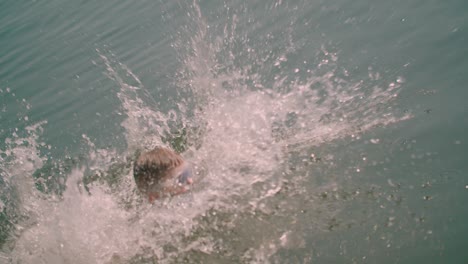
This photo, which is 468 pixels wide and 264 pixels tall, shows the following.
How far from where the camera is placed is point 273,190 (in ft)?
17.3

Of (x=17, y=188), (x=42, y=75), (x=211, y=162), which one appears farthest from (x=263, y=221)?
(x=42, y=75)

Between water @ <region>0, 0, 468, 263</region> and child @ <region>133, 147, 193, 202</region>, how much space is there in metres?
0.16

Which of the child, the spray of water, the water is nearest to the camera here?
the water

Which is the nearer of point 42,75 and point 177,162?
point 177,162

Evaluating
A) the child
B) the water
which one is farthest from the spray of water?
the child

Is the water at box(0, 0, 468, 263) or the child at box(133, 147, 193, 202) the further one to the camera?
the child at box(133, 147, 193, 202)

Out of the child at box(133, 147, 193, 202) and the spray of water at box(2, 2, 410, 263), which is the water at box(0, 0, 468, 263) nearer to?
the spray of water at box(2, 2, 410, 263)

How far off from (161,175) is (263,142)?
147 cm

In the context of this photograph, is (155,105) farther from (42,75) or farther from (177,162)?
(42,75)

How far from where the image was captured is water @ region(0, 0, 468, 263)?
459 centimetres

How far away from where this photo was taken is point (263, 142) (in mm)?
6164

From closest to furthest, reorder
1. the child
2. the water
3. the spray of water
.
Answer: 1. the water
2. the spray of water
3. the child

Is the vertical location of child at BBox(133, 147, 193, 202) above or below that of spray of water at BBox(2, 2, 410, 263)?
above

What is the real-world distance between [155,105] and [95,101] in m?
1.84
